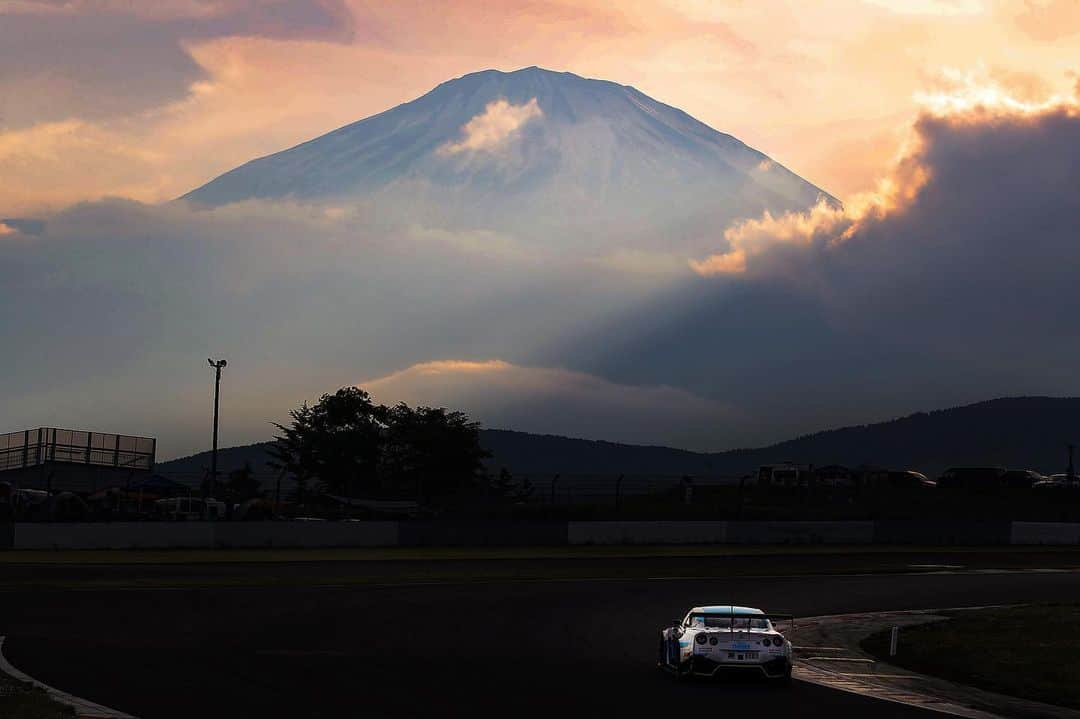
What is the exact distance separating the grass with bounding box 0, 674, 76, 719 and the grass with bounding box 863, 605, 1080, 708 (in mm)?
13925

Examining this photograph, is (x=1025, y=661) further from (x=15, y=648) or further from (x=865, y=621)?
(x=15, y=648)

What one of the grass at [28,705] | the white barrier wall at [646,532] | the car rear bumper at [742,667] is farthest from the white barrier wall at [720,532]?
the grass at [28,705]

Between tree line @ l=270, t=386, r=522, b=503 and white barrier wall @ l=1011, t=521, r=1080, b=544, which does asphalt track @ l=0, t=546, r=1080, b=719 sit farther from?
tree line @ l=270, t=386, r=522, b=503

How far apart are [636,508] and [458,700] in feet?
212

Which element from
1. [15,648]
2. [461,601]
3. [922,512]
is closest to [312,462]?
[922,512]

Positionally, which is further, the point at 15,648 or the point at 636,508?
the point at 636,508

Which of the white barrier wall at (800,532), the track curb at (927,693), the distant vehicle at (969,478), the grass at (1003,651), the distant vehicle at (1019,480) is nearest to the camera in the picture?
the track curb at (927,693)

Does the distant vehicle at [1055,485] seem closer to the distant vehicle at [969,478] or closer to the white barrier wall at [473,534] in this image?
the distant vehicle at [969,478]

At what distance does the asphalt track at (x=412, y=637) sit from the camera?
17781 mm

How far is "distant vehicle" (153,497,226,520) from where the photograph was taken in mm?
67125

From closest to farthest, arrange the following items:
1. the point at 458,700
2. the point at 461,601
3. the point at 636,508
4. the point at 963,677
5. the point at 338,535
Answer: the point at 458,700
the point at 963,677
the point at 461,601
the point at 338,535
the point at 636,508

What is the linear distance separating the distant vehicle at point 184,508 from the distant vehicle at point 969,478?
5777cm

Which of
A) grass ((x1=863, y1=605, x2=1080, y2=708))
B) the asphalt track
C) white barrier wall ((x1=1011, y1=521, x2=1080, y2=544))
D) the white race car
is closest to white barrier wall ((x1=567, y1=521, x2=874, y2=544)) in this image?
white barrier wall ((x1=1011, y1=521, x2=1080, y2=544))

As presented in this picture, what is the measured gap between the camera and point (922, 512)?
83438mm
